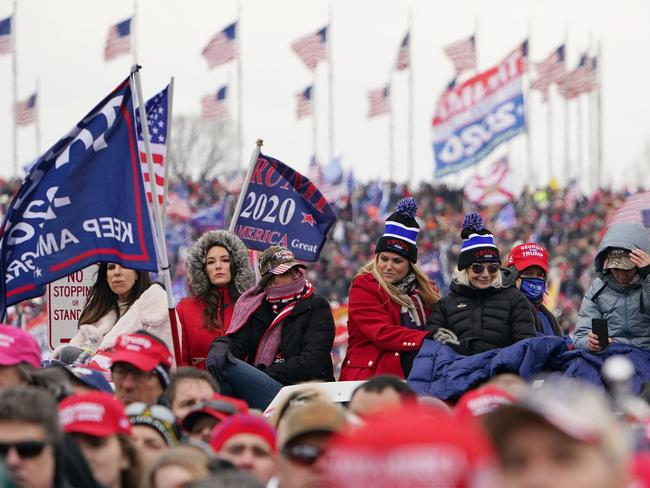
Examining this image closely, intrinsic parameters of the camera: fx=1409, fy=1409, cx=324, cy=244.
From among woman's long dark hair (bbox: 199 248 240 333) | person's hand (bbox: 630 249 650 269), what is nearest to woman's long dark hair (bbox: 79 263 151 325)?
woman's long dark hair (bbox: 199 248 240 333)

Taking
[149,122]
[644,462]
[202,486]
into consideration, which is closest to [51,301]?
[149,122]

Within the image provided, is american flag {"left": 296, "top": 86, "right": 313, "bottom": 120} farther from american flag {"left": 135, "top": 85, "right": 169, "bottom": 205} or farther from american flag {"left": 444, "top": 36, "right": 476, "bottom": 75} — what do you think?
american flag {"left": 135, "top": 85, "right": 169, "bottom": 205}

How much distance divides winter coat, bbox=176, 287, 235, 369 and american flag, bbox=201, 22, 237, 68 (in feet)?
116

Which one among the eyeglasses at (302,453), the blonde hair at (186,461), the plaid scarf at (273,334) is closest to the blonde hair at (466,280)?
the plaid scarf at (273,334)

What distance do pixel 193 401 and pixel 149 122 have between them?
415cm

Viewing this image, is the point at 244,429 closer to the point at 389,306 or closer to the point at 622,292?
the point at 389,306

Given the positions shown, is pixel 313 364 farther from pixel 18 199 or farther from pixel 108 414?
pixel 108 414

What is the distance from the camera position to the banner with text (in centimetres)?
4188

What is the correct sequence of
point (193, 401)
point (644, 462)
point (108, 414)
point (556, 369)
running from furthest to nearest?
point (556, 369)
point (193, 401)
point (108, 414)
point (644, 462)

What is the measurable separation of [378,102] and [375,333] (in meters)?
39.6

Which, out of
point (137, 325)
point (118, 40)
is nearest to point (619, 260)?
point (137, 325)

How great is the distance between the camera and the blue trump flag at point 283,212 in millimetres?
11039

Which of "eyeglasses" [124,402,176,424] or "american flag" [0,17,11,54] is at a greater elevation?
"american flag" [0,17,11,54]

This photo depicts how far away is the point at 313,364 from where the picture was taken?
8.59m
